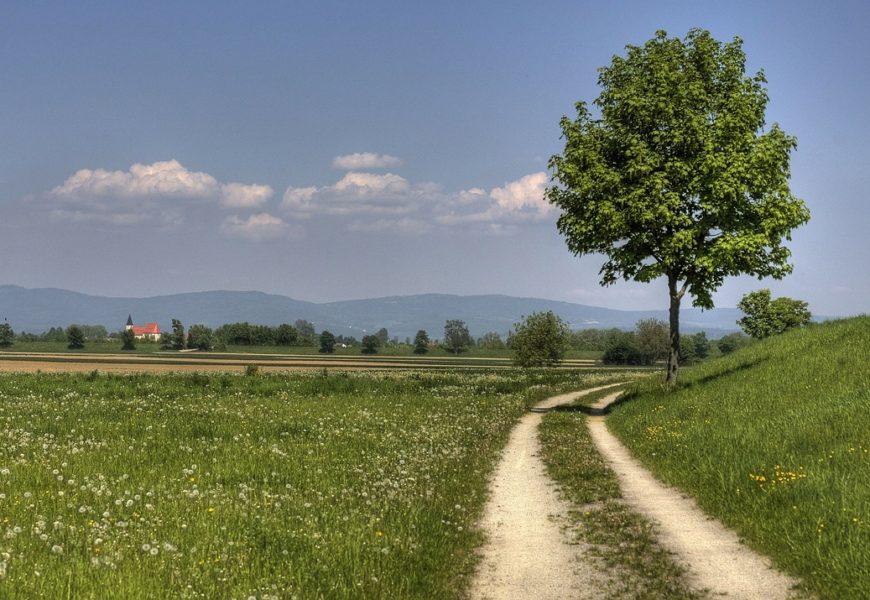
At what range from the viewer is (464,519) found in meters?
12.7

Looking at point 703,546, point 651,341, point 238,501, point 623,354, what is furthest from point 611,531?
point 651,341

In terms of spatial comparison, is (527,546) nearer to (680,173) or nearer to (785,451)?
(785,451)

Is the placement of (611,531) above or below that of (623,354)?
above

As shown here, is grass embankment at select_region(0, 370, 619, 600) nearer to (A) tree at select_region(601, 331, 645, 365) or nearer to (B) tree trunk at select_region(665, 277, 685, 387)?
(B) tree trunk at select_region(665, 277, 685, 387)

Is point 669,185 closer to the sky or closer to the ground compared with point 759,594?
closer to the sky

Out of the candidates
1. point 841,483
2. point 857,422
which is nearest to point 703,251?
point 857,422

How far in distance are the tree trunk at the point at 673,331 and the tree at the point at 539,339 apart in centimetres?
4548

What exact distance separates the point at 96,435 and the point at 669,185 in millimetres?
26361

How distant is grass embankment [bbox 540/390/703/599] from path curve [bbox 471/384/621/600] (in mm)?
371

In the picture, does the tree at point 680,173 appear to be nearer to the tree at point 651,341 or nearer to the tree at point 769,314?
the tree at point 769,314

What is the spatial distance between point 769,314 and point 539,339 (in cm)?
4569

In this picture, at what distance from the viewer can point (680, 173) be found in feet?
99.1

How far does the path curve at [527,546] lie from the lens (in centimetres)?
930

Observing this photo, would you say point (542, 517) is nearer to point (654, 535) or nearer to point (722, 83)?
point (654, 535)
